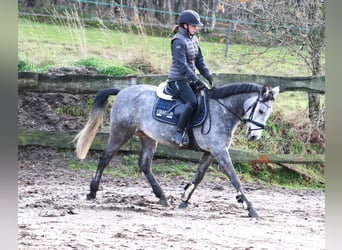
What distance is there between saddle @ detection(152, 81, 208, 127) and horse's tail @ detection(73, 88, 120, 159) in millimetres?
489

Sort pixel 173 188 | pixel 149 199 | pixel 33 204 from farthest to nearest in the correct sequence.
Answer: pixel 173 188
pixel 149 199
pixel 33 204

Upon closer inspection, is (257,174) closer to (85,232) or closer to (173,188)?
(173,188)

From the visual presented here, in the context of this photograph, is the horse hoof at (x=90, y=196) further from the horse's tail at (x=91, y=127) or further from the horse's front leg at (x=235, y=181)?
the horse's front leg at (x=235, y=181)

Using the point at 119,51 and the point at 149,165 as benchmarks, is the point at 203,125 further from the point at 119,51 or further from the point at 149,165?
the point at 119,51

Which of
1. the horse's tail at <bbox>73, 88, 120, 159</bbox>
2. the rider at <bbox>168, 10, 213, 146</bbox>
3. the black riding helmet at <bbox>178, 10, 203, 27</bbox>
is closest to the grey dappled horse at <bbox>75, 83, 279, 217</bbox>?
the horse's tail at <bbox>73, 88, 120, 159</bbox>

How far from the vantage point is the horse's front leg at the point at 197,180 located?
4.50 meters

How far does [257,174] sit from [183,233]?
86.3 inches

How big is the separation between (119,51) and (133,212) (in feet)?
7.92

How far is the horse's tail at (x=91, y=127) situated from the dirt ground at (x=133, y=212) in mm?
390

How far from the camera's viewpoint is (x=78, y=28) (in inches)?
248

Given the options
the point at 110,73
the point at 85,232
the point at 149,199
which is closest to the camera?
the point at 85,232

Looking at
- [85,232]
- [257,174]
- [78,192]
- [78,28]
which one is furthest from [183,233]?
[78,28]

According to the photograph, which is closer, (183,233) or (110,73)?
(183,233)

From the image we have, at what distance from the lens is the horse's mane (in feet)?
13.9
